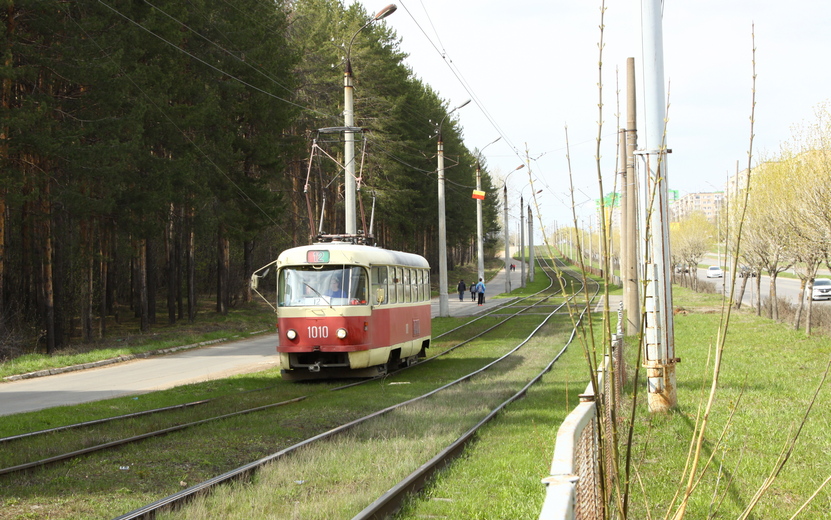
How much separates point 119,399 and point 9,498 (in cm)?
804

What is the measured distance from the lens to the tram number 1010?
1680 cm

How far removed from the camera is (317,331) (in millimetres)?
16812

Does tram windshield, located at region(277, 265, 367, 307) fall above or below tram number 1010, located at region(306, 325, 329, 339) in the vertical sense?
above

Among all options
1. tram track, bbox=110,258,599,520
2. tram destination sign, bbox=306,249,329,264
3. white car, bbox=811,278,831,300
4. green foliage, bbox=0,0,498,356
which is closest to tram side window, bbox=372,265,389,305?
tram destination sign, bbox=306,249,329,264

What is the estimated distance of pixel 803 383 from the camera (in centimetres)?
1314

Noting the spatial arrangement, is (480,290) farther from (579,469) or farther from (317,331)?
(579,469)

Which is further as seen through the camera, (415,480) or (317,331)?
(317,331)

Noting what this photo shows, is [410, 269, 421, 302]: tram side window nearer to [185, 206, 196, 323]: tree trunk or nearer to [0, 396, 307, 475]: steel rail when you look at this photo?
[0, 396, 307, 475]: steel rail

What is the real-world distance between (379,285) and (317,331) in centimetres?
195

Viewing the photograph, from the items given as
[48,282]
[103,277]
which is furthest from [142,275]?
[48,282]

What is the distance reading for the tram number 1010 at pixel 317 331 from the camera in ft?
55.1

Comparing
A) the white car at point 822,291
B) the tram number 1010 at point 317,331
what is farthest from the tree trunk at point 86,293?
the white car at point 822,291

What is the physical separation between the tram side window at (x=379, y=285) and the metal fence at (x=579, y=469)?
1257 cm

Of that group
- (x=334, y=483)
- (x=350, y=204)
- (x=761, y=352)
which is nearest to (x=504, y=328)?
(x=350, y=204)
